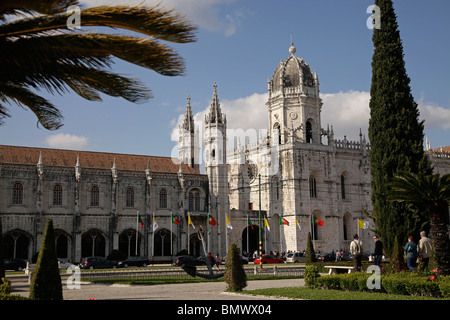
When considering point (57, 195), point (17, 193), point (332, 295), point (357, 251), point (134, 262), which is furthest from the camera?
point (57, 195)

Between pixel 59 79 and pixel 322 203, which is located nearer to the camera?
pixel 59 79

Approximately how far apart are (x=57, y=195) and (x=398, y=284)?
121 feet

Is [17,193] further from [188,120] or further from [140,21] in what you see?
[140,21]

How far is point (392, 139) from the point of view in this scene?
22.4m

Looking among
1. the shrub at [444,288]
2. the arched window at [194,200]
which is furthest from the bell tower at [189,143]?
the shrub at [444,288]

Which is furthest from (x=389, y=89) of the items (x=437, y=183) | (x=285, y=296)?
(x=285, y=296)

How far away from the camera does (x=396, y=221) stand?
72.4ft

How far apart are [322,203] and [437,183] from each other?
4199 centimetres

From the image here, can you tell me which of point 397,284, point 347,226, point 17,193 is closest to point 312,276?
point 397,284

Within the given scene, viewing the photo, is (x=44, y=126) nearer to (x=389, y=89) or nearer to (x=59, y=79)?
(x=59, y=79)

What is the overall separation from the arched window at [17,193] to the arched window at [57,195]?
2.81 m

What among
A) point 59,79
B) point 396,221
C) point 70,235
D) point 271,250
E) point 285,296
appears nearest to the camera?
point 59,79

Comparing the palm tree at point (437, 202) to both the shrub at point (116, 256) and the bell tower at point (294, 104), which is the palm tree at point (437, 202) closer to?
the shrub at point (116, 256)

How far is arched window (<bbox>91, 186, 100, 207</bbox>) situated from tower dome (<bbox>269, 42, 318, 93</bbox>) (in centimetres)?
Answer: 2526
